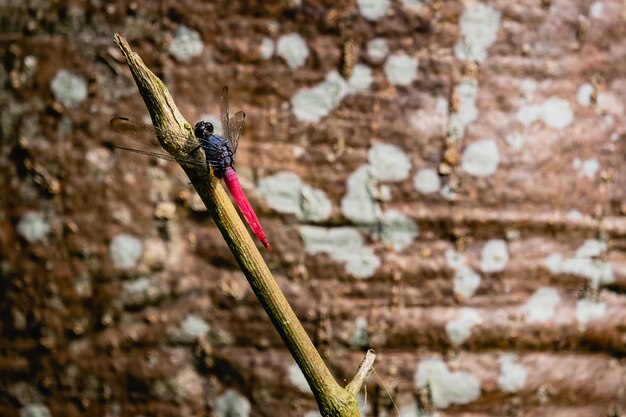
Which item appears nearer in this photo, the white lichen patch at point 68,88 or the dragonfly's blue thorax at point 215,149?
the dragonfly's blue thorax at point 215,149

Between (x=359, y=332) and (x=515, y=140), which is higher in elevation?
(x=515, y=140)

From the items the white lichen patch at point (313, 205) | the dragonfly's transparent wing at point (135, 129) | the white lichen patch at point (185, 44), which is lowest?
the dragonfly's transparent wing at point (135, 129)

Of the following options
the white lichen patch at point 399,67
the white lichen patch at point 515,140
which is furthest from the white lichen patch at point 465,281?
the white lichen patch at point 399,67

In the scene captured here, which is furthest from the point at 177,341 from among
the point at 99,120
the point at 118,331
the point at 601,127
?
the point at 601,127

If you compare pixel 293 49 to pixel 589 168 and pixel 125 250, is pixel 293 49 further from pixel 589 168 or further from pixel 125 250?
pixel 589 168

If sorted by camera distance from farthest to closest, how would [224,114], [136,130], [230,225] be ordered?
[224,114] → [136,130] → [230,225]

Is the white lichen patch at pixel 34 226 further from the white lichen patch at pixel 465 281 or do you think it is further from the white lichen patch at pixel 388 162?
the white lichen patch at pixel 465 281

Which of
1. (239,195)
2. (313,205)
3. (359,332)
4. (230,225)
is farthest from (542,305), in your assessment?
(230,225)
